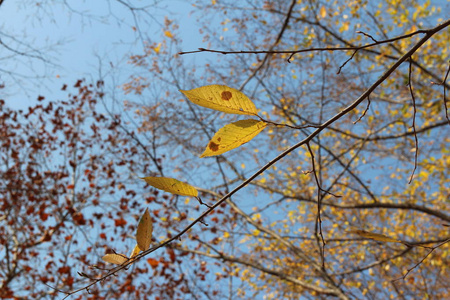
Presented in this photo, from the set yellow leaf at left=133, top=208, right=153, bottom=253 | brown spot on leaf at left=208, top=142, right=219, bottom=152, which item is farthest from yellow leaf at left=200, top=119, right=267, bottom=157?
yellow leaf at left=133, top=208, right=153, bottom=253

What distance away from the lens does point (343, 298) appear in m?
2.79

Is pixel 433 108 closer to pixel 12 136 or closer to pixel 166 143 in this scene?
pixel 166 143

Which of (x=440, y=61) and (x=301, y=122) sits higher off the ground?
(x=440, y=61)

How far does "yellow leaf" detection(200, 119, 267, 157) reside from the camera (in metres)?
0.61

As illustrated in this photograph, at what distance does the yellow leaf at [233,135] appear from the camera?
61cm

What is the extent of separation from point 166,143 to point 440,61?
449 centimetres

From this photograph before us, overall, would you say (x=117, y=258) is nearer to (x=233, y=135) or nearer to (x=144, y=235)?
(x=144, y=235)

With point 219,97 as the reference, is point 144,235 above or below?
below

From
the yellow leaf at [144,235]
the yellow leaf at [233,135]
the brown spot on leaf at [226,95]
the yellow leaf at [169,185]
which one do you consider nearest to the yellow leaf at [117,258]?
the yellow leaf at [144,235]

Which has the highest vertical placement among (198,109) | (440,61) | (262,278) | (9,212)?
(440,61)

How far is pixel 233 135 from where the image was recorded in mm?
618

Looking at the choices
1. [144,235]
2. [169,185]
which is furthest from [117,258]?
[169,185]

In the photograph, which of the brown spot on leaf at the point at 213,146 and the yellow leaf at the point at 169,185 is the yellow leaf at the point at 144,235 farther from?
the brown spot on leaf at the point at 213,146

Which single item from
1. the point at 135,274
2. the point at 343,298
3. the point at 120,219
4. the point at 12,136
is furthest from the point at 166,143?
the point at 343,298
